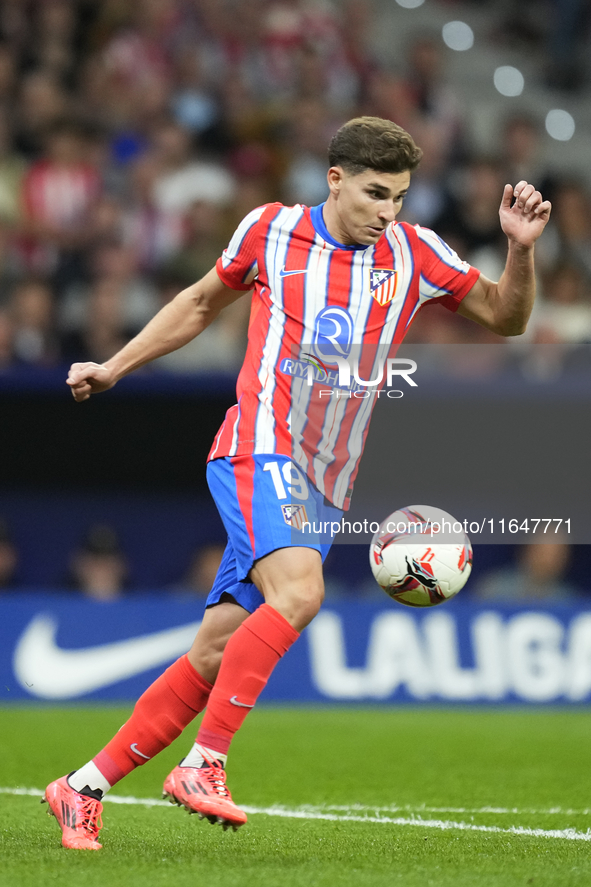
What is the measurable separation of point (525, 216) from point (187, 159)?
24.7 feet

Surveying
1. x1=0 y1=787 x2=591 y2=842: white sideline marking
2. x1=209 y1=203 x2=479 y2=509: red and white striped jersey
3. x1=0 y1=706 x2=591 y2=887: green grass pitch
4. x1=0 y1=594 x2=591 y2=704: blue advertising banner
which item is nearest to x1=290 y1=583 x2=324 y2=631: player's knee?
x1=209 y1=203 x2=479 y2=509: red and white striped jersey

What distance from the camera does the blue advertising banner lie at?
31.8 feet

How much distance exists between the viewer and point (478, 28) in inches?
619

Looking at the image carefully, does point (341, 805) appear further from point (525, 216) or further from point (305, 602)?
point (525, 216)

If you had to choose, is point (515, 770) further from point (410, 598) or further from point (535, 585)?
point (535, 585)

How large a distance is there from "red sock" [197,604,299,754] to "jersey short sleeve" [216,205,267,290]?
48.0 inches

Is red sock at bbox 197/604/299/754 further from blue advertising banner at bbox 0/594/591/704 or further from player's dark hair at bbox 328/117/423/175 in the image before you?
blue advertising banner at bbox 0/594/591/704

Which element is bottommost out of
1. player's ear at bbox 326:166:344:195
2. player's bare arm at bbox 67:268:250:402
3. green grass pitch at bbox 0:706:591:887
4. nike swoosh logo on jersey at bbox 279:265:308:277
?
green grass pitch at bbox 0:706:591:887

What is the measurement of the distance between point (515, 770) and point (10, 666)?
4.26 metres

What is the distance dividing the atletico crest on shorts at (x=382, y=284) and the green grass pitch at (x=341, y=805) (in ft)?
6.21

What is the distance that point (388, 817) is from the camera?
529cm

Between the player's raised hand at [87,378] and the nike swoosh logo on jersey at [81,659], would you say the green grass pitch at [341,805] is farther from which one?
the player's raised hand at [87,378]

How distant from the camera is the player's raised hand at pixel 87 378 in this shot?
443 centimetres

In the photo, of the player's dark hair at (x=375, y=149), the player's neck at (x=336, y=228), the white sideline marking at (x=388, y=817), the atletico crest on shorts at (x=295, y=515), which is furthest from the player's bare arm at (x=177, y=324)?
the white sideline marking at (x=388, y=817)
